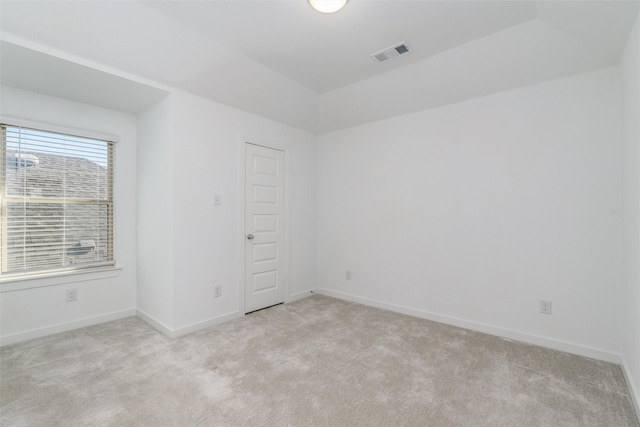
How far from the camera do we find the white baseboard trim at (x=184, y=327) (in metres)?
3.00

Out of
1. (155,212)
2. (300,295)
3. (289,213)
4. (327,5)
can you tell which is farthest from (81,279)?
(327,5)

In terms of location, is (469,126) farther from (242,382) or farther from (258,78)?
(242,382)

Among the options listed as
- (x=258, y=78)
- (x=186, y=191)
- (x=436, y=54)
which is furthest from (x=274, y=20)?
(x=186, y=191)

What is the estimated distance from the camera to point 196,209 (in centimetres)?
319

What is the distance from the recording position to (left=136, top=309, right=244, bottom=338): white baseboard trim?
2999 millimetres

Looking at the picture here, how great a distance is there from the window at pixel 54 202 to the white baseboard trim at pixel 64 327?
0.58 m

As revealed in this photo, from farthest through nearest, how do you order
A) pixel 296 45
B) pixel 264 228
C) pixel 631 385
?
pixel 264 228, pixel 296 45, pixel 631 385

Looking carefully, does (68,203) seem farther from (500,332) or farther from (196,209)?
(500,332)

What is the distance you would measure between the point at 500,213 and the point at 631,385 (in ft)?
5.18

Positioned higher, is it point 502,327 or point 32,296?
point 32,296

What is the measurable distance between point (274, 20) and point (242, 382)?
2.85m

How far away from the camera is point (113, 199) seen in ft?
11.3

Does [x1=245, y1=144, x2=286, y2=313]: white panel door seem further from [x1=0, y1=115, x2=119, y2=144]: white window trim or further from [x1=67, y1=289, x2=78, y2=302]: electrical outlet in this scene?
[x1=67, y1=289, x2=78, y2=302]: electrical outlet

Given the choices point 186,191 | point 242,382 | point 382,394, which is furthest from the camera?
point 186,191
